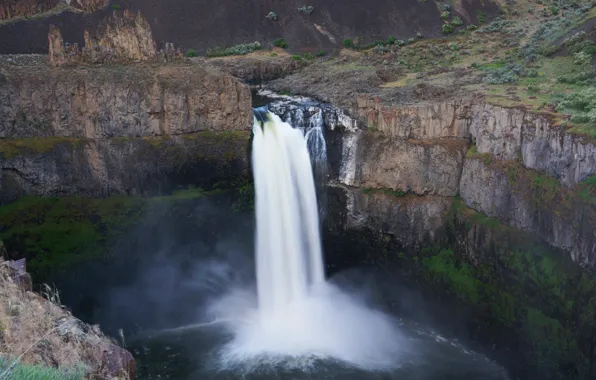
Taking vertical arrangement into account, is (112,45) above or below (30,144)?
above

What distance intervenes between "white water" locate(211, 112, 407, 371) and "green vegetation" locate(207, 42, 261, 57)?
1975 cm

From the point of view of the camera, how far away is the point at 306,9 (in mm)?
59625

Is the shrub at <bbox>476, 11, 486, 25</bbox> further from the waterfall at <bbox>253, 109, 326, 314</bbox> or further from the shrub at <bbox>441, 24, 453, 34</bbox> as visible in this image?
the waterfall at <bbox>253, 109, 326, 314</bbox>

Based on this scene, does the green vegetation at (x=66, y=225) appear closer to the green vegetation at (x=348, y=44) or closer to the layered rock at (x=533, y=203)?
the layered rock at (x=533, y=203)

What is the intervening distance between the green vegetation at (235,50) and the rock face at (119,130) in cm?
1944

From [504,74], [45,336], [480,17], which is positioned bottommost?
[45,336]

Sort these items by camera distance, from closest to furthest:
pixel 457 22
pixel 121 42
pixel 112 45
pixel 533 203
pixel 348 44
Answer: pixel 533 203, pixel 112 45, pixel 121 42, pixel 348 44, pixel 457 22

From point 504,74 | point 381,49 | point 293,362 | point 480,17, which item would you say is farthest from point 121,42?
point 480,17

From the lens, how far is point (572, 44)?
4109cm

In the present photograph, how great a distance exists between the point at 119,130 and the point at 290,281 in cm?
1182

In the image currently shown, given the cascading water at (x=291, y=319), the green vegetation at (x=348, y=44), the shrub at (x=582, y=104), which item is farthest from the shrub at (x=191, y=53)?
the shrub at (x=582, y=104)

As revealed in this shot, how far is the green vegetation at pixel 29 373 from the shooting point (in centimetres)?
948

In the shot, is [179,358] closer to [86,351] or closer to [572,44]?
[86,351]

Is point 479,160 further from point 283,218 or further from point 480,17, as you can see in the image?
point 480,17
